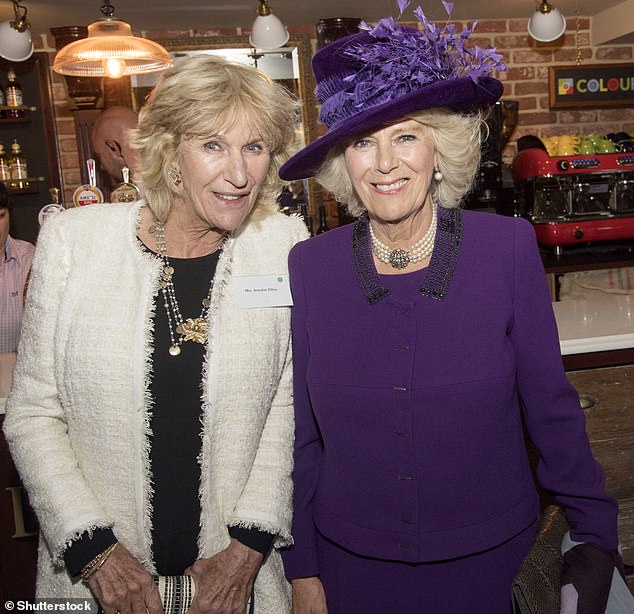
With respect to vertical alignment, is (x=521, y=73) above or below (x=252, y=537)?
above

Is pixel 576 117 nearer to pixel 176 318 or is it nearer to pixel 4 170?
pixel 4 170

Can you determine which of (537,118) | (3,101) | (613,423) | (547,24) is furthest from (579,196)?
(3,101)

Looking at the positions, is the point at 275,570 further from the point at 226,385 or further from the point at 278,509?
the point at 226,385

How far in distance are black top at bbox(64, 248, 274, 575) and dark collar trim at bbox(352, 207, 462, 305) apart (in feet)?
1.18

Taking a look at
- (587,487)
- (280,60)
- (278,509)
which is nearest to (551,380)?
(587,487)

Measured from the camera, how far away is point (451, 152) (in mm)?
1446

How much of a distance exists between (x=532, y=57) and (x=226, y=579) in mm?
5243

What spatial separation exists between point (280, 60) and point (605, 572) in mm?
4867

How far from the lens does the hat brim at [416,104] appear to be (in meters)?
1.31

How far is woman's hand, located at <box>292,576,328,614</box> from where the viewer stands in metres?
1.49

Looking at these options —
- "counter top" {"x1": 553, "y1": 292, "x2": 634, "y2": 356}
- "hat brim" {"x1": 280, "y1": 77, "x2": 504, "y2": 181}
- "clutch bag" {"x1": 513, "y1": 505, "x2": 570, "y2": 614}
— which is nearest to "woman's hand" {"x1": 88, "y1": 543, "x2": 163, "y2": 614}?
"clutch bag" {"x1": 513, "y1": 505, "x2": 570, "y2": 614}

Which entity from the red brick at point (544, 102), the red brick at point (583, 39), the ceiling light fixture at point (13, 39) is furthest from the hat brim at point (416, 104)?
the red brick at point (583, 39)

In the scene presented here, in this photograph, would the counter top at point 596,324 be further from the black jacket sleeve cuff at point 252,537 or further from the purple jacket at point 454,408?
the black jacket sleeve cuff at point 252,537

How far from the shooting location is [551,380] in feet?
4.38
